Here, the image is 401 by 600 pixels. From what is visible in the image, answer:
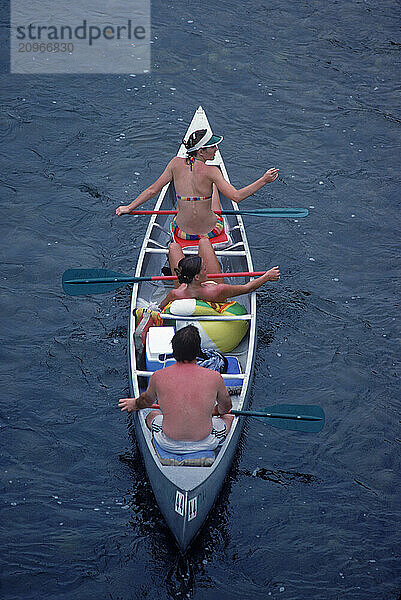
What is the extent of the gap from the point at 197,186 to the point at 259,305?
1.59 m

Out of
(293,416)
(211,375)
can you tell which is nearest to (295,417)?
(293,416)

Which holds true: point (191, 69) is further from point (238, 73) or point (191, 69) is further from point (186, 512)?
point (186, 512)

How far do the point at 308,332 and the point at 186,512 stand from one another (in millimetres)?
3354

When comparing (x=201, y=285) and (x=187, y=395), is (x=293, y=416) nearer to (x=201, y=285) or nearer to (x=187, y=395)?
(x=187, y=395)

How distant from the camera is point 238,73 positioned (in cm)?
1279

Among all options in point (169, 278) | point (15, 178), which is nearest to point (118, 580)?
point (169, 278)

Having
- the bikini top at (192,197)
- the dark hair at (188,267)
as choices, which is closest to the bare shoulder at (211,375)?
the dark hair at (188,267)

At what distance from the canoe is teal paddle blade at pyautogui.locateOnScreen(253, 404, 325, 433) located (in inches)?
11.2

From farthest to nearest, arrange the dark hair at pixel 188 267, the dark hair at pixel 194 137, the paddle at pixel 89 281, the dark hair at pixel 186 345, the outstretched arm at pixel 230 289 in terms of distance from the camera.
A: the dark hair at pixel 194 137
the paddle at pixel 89 281
the outstretched arm at pixel 230 289
the dark hair at pixel 188 267
the dark hair at pixel 186 345

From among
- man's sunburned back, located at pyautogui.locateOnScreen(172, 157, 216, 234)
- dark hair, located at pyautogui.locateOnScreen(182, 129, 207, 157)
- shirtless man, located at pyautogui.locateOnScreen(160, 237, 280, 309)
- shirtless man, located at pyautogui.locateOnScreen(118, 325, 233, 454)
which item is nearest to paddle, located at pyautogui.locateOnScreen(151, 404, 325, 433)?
shirtless man, located at pyautogui.locateOnScreen(118, 325, 233, 454)

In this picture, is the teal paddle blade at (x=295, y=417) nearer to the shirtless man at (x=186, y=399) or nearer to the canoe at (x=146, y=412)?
the canoe at (x=146, y=412)

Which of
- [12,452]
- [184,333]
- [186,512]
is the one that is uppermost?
[184,333]

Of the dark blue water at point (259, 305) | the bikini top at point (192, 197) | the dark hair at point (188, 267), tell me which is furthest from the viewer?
the bikini top at point (192, 197)

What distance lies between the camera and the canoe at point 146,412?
5312 mm
